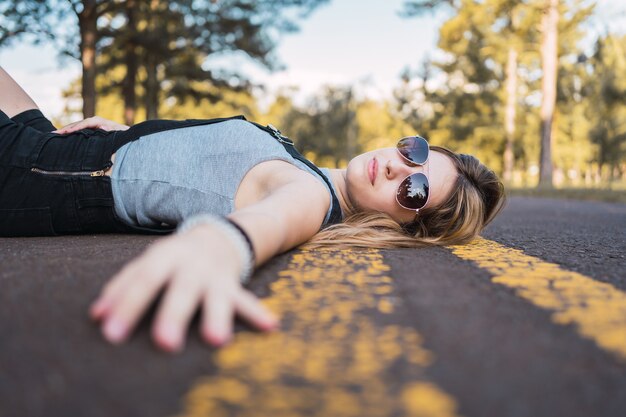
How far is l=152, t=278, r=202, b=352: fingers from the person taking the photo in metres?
1.00

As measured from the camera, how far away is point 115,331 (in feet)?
3.41

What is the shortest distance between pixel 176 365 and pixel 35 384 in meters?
0.23

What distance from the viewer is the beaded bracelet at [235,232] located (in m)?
1.33

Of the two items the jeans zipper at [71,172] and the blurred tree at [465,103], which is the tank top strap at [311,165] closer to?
the jeans zipper at [71,172]

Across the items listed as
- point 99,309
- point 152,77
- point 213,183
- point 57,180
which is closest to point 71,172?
point 57,180

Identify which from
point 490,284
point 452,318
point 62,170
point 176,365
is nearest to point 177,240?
point 176,365

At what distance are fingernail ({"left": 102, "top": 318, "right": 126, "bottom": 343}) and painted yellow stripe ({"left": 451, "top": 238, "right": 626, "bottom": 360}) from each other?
1.03 metres

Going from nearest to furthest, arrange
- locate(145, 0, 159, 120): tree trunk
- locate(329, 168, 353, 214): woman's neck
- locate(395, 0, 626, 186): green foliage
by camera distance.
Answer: locate(329, 168, 353, 214): woman's neck → locate(145, 0, 159, 120): tree trunk → locate(395, 0, 626, 186): green foliage

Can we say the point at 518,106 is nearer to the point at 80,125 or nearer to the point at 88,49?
the point at 88,49

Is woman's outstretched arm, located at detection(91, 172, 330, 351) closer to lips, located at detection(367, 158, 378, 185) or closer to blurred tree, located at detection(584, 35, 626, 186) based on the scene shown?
lips, located at detection(367, 158, 378, 185)

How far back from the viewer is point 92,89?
1092 cm

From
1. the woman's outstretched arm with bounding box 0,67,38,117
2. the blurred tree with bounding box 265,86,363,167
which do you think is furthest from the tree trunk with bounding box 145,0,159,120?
the blurred tree with bounding box 265,86,363,167

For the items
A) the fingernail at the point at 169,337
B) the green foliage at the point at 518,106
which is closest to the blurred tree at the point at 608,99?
the green foliage at the point at 518,106

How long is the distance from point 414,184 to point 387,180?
0.48 feet
